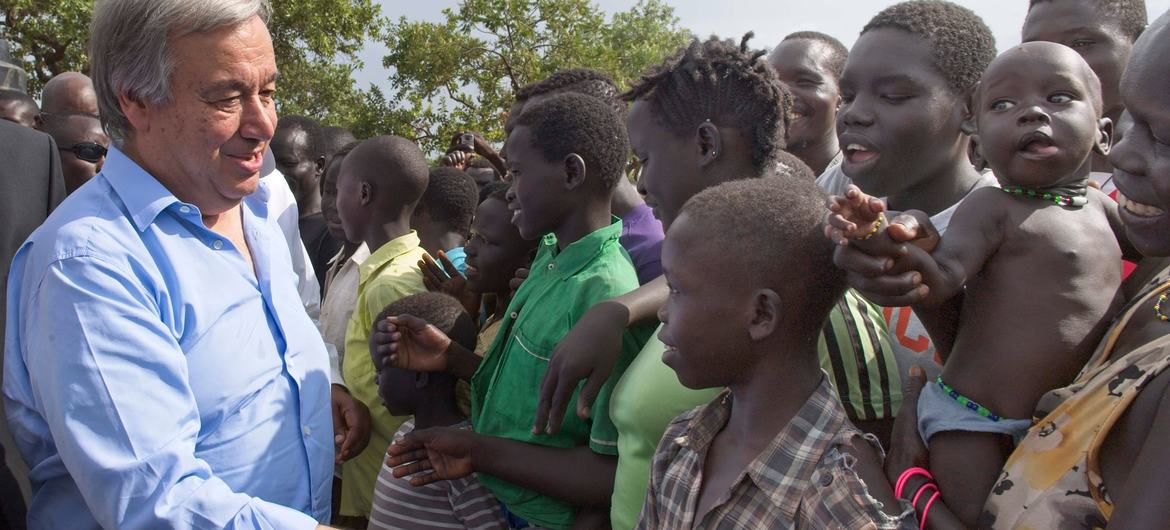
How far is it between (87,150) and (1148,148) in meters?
5.16

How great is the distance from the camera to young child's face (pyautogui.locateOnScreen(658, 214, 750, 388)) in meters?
2.12

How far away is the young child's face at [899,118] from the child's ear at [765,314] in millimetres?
808

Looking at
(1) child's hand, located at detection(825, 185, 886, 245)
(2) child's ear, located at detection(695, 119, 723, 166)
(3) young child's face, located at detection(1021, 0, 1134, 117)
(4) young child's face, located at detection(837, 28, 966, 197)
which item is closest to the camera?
(1) child's hand, located at detection(825, 185, 886, 245)

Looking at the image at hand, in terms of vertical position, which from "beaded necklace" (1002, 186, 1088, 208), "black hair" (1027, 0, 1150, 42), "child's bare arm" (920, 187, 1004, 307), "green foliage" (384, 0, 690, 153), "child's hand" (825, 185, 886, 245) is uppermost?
"black hair" (1027, 0, 1150, 42)

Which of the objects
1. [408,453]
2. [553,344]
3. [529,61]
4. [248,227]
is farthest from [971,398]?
[529,61]

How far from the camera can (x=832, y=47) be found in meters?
4.60

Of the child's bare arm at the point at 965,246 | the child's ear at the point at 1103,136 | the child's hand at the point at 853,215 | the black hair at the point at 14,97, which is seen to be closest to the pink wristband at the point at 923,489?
the child's bare arm at the point at 965,246

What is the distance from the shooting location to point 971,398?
6.68 feet

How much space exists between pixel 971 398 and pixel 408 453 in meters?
1.67

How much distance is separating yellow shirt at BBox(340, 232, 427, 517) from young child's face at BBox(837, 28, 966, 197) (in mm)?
1948

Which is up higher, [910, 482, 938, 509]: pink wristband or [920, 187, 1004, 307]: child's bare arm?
[920, 187, 1004, 307]: child's bare arm

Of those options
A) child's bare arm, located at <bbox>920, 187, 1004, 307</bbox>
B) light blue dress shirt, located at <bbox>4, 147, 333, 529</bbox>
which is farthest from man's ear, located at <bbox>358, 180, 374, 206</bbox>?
child's bare arm, located at <bbox>920, 187, 1004, 307</bbox>

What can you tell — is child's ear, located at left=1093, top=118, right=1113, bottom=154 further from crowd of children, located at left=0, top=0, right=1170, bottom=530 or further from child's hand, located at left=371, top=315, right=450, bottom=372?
child's hand, located at left=371, top=315, right=450, bottom=372

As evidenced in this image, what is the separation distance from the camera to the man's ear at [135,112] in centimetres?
228
